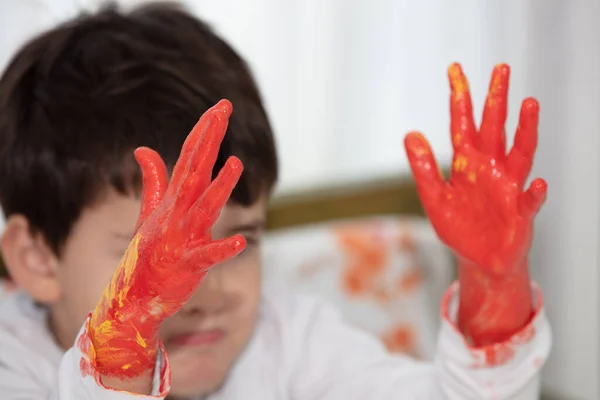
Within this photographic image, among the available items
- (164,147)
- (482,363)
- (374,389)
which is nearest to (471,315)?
(482,363)

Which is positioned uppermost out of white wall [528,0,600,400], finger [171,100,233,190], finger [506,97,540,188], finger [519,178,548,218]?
finger [171,100,233,190]

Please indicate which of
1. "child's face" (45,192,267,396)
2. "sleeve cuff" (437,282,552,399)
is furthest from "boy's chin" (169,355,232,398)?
"sleeve cuff" (437,282,552,399)

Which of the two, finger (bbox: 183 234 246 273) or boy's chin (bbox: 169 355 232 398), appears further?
boy's chin (bbox: 169 355 232 398)

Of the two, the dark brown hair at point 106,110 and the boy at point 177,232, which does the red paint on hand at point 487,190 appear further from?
the dark brown hair at point 106,110

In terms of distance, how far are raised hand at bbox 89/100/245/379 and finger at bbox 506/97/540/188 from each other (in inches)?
8.4

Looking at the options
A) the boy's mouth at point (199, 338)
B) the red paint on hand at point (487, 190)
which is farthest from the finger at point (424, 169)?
the boy's mouth at point (199, 338)

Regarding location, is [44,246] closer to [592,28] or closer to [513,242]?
[513,242]

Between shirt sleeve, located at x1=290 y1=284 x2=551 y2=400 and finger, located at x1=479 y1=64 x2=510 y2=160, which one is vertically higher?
finger, located at x1=479 y1=64 x2=510 y2=160

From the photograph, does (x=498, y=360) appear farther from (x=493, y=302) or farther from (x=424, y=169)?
(x=424, y=169)

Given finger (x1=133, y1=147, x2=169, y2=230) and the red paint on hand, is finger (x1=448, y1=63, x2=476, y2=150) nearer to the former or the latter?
the red paint on hand

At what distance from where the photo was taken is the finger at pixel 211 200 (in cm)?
47

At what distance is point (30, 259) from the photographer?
2.31 ft

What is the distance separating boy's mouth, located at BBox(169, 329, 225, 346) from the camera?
0.65 metres

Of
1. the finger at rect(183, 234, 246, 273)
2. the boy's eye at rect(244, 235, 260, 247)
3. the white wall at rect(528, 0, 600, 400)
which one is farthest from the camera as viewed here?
the white wall at rect(528, 0, 600, 400)
